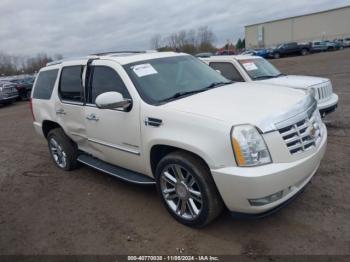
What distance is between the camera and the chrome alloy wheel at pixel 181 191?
3.39m

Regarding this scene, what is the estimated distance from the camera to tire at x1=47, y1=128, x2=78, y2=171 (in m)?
5.47

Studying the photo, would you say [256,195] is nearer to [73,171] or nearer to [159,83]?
[159,83]

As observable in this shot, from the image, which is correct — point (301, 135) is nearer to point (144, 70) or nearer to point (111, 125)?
point (144, 70)

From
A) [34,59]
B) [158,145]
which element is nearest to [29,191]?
[158,145]

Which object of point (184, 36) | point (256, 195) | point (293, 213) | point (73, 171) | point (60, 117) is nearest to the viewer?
point (256, 195)

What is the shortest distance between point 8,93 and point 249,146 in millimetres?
18853

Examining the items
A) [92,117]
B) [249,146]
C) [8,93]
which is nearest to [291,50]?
[8,93]

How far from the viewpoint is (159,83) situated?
4004 mm

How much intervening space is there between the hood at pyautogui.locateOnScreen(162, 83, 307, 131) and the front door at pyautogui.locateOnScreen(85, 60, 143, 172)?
633mm

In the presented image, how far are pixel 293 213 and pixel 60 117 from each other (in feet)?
12.7

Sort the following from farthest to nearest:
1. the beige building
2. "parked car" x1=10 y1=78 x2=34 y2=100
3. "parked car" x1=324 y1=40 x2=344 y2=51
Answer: the beige building → "parked car" x1=324 y1=40 x2=344 y2=51 → "parked car" x1=10 y1=78 x2=34 y2=100

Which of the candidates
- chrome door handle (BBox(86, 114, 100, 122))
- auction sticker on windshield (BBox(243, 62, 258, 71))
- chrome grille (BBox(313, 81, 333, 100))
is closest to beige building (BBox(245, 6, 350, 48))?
auction sticker on windshield (BBox(243, 62, 258, 71))

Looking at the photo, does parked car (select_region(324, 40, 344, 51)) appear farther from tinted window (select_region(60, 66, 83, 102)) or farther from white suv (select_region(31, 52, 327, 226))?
tinted window (select_region(60, 66, 83, 102))

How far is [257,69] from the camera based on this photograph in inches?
298
